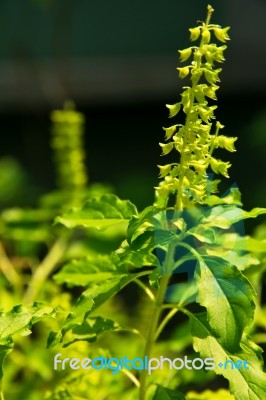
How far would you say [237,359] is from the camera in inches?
36.8

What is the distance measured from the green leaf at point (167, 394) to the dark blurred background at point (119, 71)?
5.50 metres

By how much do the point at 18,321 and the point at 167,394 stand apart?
219mm

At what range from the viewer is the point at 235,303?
0.89 metres

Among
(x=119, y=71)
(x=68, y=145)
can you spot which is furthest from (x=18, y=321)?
(x=119, y=71)

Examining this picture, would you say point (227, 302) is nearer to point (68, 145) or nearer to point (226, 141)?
point (226, 141)

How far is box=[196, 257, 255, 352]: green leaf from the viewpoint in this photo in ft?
2.90

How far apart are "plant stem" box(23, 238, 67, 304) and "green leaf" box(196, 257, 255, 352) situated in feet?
2.25

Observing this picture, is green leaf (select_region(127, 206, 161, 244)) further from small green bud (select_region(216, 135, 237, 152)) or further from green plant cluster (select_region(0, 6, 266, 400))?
small green bud (select_region(216, 135, 237, 152))

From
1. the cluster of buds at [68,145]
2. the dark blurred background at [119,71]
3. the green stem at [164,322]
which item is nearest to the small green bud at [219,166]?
the green stem at [164,322]

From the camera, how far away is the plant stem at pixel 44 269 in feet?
5.24

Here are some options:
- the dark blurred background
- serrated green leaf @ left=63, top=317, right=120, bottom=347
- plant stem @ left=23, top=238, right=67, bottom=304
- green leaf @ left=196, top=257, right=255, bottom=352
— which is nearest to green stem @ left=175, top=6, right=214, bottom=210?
green leaf @ left=196, top=257, right=255, bottom=352

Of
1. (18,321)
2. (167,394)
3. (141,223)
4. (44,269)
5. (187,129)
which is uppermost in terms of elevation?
(187,129)

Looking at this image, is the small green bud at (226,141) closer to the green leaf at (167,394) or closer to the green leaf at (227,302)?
the green leaf at (227,302)

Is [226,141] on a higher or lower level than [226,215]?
higher
